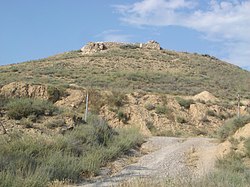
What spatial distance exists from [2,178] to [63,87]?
25379 mm

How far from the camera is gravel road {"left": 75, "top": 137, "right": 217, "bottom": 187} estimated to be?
45.9 feet

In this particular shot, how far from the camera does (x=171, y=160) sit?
18.0 meters

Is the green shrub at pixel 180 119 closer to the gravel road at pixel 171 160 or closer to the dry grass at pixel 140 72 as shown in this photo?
the gravel road at pixel 171 160

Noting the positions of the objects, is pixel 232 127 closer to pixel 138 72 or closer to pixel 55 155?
pixel 55 155

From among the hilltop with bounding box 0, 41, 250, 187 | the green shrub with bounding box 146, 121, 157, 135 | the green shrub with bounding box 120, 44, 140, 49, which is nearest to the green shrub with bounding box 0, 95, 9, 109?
the hilltop with bounding box 0, 41, 250, 187

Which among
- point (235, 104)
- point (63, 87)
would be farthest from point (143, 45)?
point (63, 87)

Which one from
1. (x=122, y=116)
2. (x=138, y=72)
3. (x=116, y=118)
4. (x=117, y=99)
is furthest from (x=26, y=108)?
(x=138, y=72)

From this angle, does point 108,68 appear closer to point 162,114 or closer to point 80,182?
point 162,114

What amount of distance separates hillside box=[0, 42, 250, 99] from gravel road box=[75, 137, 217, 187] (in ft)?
72.2

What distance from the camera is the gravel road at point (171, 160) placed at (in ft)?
45.9

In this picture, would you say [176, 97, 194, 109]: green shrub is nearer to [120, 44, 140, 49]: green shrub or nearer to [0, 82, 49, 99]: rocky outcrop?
[0, 82, 49, 99]: rocky outcrop

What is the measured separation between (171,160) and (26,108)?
7.04 m

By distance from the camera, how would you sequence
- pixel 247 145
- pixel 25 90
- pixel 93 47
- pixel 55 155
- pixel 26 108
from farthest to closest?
pixel 93 47 → pixel 25 90 → pixel 26 108 → pixel 247 145 → pixel 55 155

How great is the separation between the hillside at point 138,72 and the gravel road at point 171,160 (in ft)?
72.2
